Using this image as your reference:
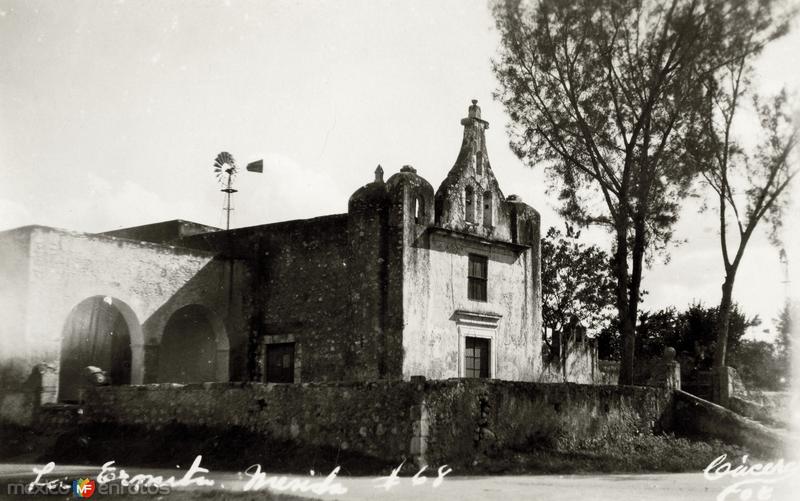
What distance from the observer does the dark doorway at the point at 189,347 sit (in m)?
25.5

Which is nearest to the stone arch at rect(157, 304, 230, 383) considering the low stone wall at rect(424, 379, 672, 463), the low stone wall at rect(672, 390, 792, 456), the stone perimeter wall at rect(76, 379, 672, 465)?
the stone perimeter wall at rect(76, 379, 672, 465)

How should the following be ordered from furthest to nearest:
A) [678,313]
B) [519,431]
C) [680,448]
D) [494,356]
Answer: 1. [678,313]
2. [494,356]
3. [680,448]
4. [519,431]

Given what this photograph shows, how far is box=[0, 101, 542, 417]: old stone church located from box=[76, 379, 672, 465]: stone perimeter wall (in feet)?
13.0

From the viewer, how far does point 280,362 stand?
2494 cm

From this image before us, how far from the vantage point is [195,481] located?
1336 centimetres

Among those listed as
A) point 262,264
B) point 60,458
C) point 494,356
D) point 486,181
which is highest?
point 486,181

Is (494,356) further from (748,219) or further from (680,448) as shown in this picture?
(748,219)

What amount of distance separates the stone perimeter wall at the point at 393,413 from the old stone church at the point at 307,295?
3967 mm

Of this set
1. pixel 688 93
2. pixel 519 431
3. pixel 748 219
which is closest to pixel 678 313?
pixel 748 219

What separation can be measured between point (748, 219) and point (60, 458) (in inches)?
755

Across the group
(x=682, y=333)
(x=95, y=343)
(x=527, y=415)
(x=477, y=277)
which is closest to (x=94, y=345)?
(x=95, y=343)

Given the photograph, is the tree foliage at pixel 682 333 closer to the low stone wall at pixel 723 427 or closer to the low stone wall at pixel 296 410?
the low stone wall at pixel 723 427

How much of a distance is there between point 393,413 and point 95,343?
14230 millimetres
